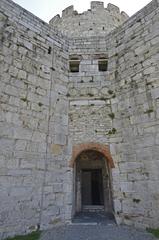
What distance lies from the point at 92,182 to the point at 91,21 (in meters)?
7.12

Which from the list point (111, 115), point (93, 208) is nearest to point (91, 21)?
point (111, 115)

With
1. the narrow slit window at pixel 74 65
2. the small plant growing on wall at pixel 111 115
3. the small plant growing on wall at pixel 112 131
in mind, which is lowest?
the small plant growing on wall at pixel 112 131

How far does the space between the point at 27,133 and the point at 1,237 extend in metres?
2.21

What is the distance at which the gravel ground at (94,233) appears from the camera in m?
Answer: 3.72

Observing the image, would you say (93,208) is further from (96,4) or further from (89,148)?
(96,4)

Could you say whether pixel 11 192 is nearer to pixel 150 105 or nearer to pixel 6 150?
pixel 6 150

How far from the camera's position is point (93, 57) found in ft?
20.2

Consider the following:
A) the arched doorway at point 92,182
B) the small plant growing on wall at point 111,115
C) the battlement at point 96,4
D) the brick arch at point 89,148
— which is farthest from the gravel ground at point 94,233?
the battlement at point 96,4

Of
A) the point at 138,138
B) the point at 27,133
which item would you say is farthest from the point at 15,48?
the point at 138,138

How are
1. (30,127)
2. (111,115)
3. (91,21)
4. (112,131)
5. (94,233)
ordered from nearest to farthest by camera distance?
(94,233)
(30,127)
(112,131)
(111,115)
(91,21)

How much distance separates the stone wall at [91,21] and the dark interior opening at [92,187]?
5985 millimetres

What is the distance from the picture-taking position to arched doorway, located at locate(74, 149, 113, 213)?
A: 19.7 ft

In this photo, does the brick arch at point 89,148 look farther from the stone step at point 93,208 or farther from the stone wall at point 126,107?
the stone step at point 93,208

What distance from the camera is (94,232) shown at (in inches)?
158
